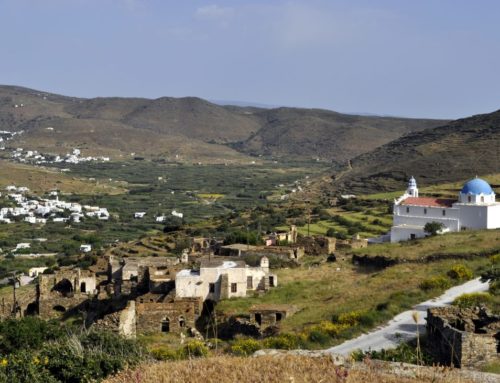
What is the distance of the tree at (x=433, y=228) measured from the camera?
31.5 m

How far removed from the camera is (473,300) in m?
14.6

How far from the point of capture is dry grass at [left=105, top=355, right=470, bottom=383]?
23.5 feet

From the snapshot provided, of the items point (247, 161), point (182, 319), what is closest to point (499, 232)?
point (182, 319)

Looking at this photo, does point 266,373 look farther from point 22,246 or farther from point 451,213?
point 22,246

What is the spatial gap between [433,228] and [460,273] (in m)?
12.7

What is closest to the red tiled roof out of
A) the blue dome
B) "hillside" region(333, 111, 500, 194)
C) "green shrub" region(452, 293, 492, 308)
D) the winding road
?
the blue dome

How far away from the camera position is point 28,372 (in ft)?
31.3

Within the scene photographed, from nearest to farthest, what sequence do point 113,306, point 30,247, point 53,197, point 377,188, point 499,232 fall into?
point 113,306 → point 499,232 → point 30,247 → point 377,188 → point 53,197

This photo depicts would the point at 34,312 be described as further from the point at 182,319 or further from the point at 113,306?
the point at 182,319

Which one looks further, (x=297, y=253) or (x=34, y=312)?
(x=297, y=253)

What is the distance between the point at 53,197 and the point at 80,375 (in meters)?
89.0

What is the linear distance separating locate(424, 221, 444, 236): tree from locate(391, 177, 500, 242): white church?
24 cm

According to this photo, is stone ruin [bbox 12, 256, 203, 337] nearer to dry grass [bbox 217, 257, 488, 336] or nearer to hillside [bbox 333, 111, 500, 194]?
dry grass [bbox 217, 257, 488, 336]

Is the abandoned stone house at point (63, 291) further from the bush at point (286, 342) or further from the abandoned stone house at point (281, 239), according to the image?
the bush at point (286, 342)
